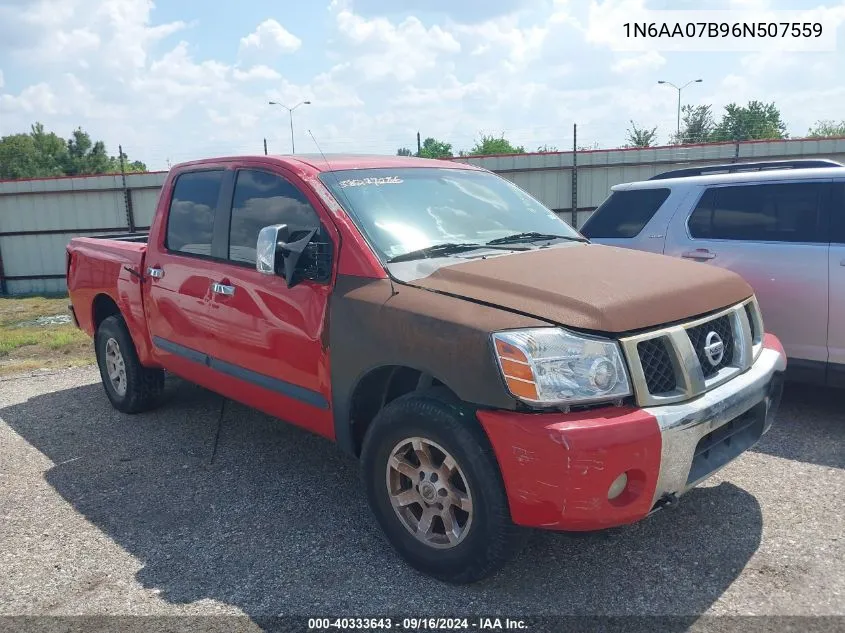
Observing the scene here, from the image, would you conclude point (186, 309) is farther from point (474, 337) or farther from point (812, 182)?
point (812, 182)

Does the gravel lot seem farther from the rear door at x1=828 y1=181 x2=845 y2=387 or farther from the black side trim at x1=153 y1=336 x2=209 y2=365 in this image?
the black side trim at x1=153 y1=336 x2=209 y2=365

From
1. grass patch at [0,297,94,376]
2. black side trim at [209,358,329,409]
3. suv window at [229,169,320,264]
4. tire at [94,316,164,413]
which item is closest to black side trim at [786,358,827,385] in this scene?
black side trim at [209,358,329,409]

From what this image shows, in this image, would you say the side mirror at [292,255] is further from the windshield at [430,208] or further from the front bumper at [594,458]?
the front bumper at [594,458]

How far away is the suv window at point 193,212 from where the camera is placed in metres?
4.41

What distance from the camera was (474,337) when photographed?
8.99 ft

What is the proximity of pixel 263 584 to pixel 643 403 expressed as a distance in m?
1.82

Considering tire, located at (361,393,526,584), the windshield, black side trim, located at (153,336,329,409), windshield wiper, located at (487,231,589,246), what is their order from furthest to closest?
windshield wiper, located at (487,231,589,246) → black side trim, located at (153,336,329,409) → the windshield → tire, located at (361,393,526,584)

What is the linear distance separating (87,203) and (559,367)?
1686 cm

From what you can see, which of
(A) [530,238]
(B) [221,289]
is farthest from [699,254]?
(B) [221,289]

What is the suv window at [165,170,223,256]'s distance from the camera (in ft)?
14.5

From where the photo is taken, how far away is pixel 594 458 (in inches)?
101

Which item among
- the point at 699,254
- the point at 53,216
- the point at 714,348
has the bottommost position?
the point at 714,348

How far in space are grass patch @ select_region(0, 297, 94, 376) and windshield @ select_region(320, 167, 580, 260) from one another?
5614mm

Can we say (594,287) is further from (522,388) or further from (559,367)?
(522,388)
